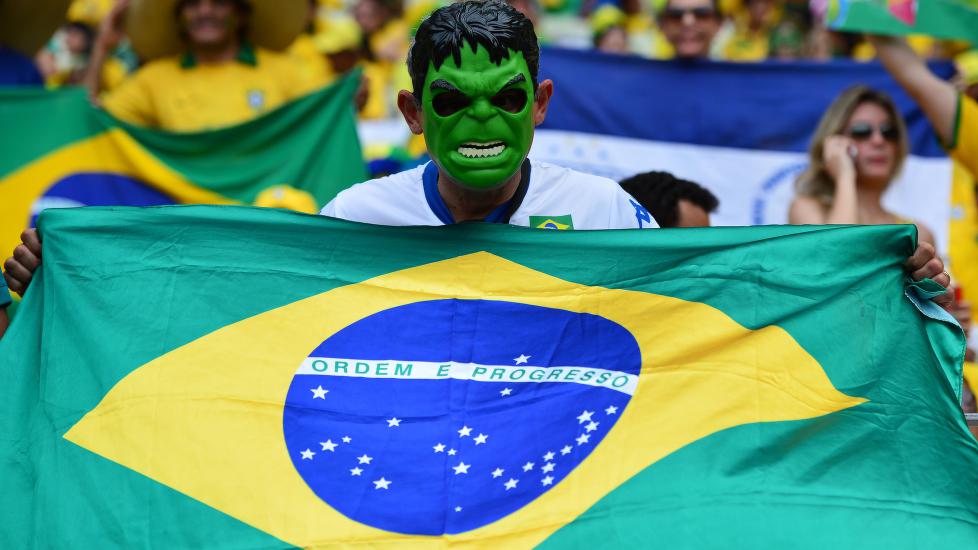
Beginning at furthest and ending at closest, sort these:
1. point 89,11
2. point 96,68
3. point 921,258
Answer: point 89,11 < point 96,68 < point 921,258

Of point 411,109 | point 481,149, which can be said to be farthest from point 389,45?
point 481,149

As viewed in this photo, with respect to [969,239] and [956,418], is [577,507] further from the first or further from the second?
[969,239]

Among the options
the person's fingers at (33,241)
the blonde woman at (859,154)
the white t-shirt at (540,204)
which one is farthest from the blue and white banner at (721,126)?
the person's fingers at (33,241)

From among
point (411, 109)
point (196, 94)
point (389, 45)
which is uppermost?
point (389, 45)

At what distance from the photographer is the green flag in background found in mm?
5523

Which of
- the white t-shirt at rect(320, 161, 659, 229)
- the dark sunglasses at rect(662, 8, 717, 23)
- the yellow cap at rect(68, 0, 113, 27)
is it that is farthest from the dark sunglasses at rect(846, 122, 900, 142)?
the yellow cap at rect(68, 0, 113, 27)

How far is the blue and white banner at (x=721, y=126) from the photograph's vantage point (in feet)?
21.7

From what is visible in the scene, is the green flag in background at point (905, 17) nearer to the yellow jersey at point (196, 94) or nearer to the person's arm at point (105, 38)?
the yellow jersey at point (196, 94)

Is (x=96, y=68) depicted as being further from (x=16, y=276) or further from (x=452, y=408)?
(x=452, y=408)

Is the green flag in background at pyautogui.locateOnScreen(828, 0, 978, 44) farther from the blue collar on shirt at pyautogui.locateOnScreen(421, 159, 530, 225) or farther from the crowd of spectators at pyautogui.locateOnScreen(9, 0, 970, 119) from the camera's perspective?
the blue collar on shirt at pyautogui.locateOnScreen(421, 159, 530, 225)

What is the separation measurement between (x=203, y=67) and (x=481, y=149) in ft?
13.1

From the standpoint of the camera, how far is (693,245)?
10.8ft

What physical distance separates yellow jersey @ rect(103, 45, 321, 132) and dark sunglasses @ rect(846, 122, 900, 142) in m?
2.92

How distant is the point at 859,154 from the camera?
5.71 m
